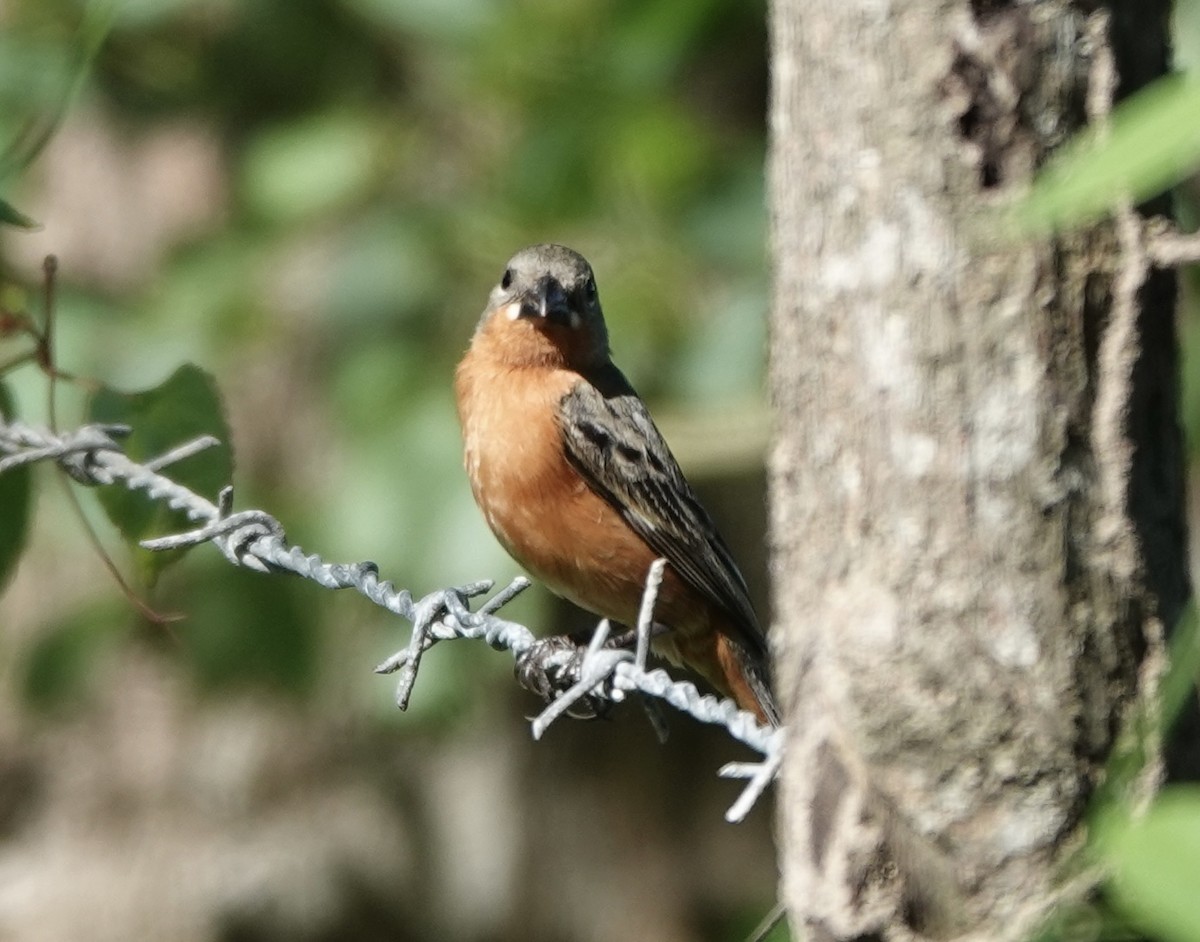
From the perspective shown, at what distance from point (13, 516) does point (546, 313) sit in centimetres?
208

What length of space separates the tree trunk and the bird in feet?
7.84

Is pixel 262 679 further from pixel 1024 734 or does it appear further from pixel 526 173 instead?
pixel 1024 734

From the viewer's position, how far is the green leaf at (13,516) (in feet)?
11.6

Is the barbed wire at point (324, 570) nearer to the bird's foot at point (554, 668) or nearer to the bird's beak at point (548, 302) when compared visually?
the bird's foot at point (554, 668)

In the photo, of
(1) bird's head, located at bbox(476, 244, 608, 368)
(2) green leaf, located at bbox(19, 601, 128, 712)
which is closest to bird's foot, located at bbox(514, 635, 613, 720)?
(1) bird's head, located at bbox(476, 244, 608, 368)

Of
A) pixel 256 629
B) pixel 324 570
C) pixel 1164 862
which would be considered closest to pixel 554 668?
pixel 324 570

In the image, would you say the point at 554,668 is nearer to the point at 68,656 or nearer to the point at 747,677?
the point at 747,677

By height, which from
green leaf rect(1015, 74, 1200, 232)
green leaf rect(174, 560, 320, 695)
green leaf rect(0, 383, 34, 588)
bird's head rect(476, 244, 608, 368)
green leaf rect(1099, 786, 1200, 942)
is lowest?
green leaf rect(1099, 786, 1200, 942)

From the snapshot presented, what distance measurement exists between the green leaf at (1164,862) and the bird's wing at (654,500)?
3.78 metres

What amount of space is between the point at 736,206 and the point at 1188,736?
3.86m

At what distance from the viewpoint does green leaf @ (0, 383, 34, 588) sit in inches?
139

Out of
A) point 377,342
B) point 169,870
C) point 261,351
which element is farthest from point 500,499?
point 169,870

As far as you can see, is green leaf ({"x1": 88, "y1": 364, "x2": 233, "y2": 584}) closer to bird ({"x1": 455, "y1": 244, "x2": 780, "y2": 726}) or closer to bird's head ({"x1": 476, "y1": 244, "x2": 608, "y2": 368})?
bird ({"x1": 455, "y1": 244, "x2": 780, "y2": 726})

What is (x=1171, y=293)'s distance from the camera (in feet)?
8.45
